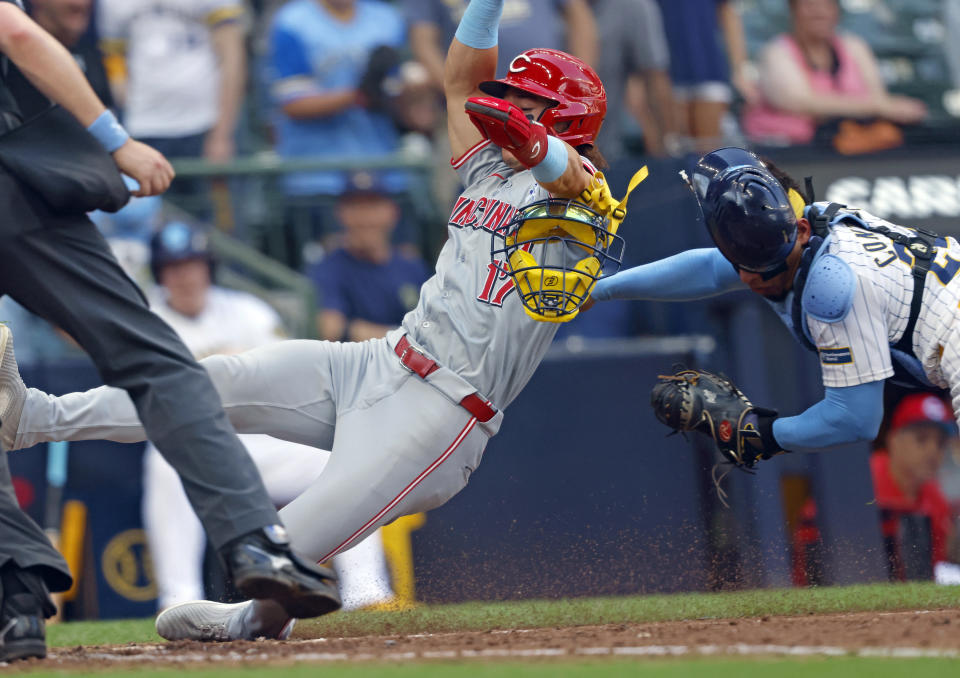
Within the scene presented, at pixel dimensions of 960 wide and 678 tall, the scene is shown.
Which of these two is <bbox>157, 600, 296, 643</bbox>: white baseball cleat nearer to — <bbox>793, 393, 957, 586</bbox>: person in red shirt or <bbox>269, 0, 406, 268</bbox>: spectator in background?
<bbox>793, 393, 957, 586</bbox>: person in red shirt

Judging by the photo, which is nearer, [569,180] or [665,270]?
[569,180]

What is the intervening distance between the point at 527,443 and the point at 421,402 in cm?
271

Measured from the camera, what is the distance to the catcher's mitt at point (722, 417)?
4336mm

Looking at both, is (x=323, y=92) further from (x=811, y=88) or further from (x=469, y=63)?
(x=469, y=63)

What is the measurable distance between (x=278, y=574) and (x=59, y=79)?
1.47m

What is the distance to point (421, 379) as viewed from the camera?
425 centimetres

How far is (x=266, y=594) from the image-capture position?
3518mm

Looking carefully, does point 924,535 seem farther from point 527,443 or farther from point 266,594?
point 266,594

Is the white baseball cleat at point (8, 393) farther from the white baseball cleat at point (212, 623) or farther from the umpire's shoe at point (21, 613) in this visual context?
the white baseball cleat at point (212, 623)

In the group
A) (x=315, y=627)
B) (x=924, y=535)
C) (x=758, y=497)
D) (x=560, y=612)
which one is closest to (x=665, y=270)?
(x=560, y=612)

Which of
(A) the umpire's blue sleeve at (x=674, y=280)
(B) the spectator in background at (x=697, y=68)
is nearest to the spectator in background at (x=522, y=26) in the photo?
(B) the spectator in background at (x=697, y=68)

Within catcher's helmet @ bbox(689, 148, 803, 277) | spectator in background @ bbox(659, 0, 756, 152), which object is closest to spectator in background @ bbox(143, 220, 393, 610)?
catcher's helmet @ bbox(689, 148, 803, 277)

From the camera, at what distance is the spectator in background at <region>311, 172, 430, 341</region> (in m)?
7.30

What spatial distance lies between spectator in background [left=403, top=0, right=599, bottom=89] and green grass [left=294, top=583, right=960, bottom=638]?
12.2 feet
